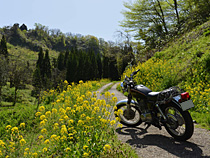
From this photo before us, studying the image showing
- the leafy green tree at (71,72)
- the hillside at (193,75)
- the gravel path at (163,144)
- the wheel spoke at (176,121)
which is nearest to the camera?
the gravel path at (163,144)

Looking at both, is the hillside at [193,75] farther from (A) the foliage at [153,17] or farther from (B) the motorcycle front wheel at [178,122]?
(A) the foliage at [153,17]

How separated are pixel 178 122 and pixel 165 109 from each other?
38 cm

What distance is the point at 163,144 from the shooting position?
357 cm

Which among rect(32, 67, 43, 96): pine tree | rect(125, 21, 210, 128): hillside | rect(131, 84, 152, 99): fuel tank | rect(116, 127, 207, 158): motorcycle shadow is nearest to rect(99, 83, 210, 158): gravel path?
rect(116, 127, 207, 158): motorcycle shadow

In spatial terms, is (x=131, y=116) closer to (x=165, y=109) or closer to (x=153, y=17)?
(x=165, y=109)

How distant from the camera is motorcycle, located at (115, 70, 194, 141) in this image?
11.5 ft

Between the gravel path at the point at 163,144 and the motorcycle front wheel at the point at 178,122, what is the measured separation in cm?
16

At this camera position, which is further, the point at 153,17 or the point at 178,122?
the point at 153,17

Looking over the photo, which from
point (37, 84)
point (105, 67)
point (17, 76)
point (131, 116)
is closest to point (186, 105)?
point (131, 116)

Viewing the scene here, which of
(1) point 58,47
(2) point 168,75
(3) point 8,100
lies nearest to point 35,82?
(3) point 8,100

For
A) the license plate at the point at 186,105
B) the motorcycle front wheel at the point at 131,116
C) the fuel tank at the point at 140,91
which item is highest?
the fuel tank at the point at 140,91

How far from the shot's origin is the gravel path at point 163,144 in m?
3.12

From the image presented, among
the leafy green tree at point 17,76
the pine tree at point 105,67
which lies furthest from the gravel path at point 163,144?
the pine tree at point 105,67

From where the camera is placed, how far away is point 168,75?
827 centimetres
